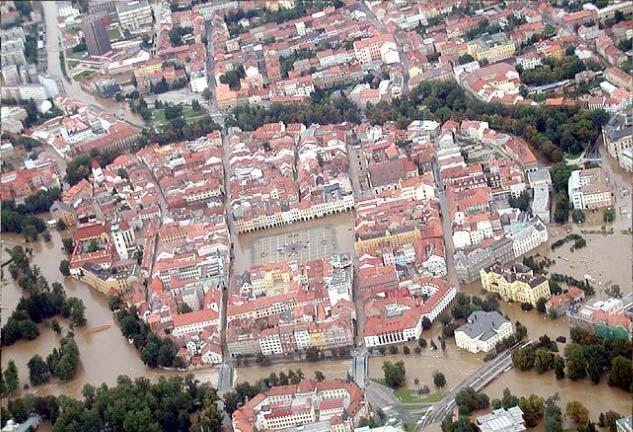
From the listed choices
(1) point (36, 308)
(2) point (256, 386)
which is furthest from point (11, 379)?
(2) point (256, 386)

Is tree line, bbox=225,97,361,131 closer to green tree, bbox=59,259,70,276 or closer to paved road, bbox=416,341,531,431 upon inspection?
green tree, bbox=59,259,70,276

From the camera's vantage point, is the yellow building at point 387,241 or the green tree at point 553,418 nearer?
the green tree at point 553,418

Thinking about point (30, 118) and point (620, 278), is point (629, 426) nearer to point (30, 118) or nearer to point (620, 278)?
point (620, 278)

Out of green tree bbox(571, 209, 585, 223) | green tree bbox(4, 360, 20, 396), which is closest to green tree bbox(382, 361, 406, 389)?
green tree bbox(571, 209, 585, 223)

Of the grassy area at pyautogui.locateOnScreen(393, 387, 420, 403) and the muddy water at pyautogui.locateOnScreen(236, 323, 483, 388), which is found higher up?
the grassy area at pyautogui.locateOnScreen(393, 387, 420, 403)

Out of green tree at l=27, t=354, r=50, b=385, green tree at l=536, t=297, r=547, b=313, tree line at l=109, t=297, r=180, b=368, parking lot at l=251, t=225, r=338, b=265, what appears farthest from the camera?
parking lot at l=251, t=225, r=338, b=265

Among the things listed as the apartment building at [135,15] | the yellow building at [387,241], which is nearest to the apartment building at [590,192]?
the yellow building at [387,241]

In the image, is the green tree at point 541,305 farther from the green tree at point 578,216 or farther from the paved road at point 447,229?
the green tree at point 578,216
